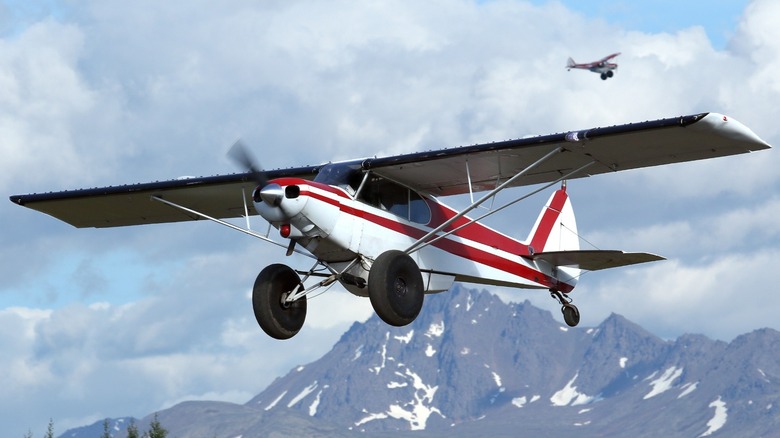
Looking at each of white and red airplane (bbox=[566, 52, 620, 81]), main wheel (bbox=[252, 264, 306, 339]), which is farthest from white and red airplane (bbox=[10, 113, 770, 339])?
white and red airplane (bbox=[566, 52, 620, 81])

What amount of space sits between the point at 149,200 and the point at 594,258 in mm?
8594

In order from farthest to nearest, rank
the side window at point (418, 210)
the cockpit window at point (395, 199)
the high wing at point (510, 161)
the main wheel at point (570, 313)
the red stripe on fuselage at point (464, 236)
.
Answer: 1. the main wheel at point (570, 313)
2. the side window at point (418, 210)
3. the cockpit window at point (395, 199)
4. the high wing at point (510, 161)
5. the red stripe on fuselage at point (464, 236)

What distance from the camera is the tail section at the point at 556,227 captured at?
28.8m

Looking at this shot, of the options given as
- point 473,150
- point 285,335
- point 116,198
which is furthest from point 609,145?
point 116,198

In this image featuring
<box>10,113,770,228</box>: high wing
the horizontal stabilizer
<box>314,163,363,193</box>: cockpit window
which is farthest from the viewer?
the horizontal stabilizer

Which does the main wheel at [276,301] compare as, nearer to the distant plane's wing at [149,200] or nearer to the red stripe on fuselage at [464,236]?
the red stripe on fuselage at [464,236]

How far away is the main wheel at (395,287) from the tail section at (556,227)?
251 inches

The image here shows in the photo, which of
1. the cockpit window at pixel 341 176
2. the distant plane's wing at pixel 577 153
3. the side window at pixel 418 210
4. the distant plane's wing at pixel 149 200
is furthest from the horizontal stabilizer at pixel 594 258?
the cockpit window at pixel 341 176

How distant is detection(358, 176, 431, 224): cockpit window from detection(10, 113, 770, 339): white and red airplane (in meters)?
0.02

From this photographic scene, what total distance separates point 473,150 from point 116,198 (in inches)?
302

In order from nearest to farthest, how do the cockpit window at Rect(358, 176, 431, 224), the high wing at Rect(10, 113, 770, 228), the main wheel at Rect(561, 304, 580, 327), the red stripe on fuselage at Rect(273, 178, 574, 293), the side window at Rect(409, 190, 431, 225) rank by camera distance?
1. the red stripe on fuselage at Rect(273, 178, 574, 293)
2. the high wing at Rect(10, 113, 770, 228)
3. the cockpit window at Rect(358, 176, 431, 224)
4. the side window at Rect(409, 190, 431, 225)
5. the main wheel at Rect(561, 304, 580, 327)

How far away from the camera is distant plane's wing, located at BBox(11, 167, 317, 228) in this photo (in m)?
25.3

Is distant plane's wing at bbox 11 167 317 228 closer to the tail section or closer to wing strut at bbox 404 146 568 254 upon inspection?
wing strut at bbox 404 146 568 254

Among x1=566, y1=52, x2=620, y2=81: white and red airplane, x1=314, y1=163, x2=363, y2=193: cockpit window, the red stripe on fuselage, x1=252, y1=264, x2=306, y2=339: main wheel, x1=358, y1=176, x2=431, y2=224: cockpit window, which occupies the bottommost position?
x1=252, y1=264, x2=306, y2=339: main wheel
